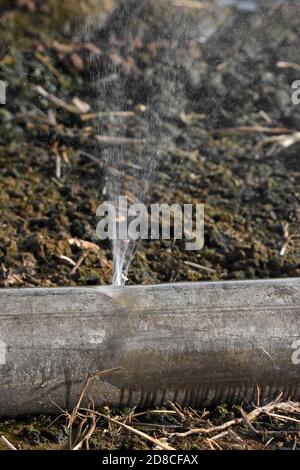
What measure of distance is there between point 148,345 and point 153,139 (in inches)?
114

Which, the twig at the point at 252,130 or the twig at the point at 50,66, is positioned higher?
the twig at the point at 50,66

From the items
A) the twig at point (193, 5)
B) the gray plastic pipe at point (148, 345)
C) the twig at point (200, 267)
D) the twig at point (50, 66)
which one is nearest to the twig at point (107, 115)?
the twig at point (50, 66)

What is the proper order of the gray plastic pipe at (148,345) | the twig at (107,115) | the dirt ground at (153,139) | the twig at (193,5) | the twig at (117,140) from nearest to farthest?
the gray plastic pipe at (148,345) → the dirt ground at (153,139) → the twig at (117,140) → the twig at (107,115) → the twig at (193,5)

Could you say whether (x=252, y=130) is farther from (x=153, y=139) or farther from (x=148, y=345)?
(x=148, y=345)

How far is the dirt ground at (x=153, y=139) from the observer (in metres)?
4.12

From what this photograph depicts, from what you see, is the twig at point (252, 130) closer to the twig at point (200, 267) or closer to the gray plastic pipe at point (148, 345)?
the twig at point (200, 267)

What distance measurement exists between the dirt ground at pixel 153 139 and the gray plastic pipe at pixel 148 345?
10 cm

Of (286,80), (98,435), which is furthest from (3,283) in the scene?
(286,80)

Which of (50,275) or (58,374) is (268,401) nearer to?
(58,374)

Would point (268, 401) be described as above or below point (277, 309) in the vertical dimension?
below

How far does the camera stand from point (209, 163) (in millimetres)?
5391

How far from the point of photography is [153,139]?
562 cm

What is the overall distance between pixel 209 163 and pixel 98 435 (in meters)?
2.80

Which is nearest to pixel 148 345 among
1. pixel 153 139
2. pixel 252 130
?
pixel 153 139
